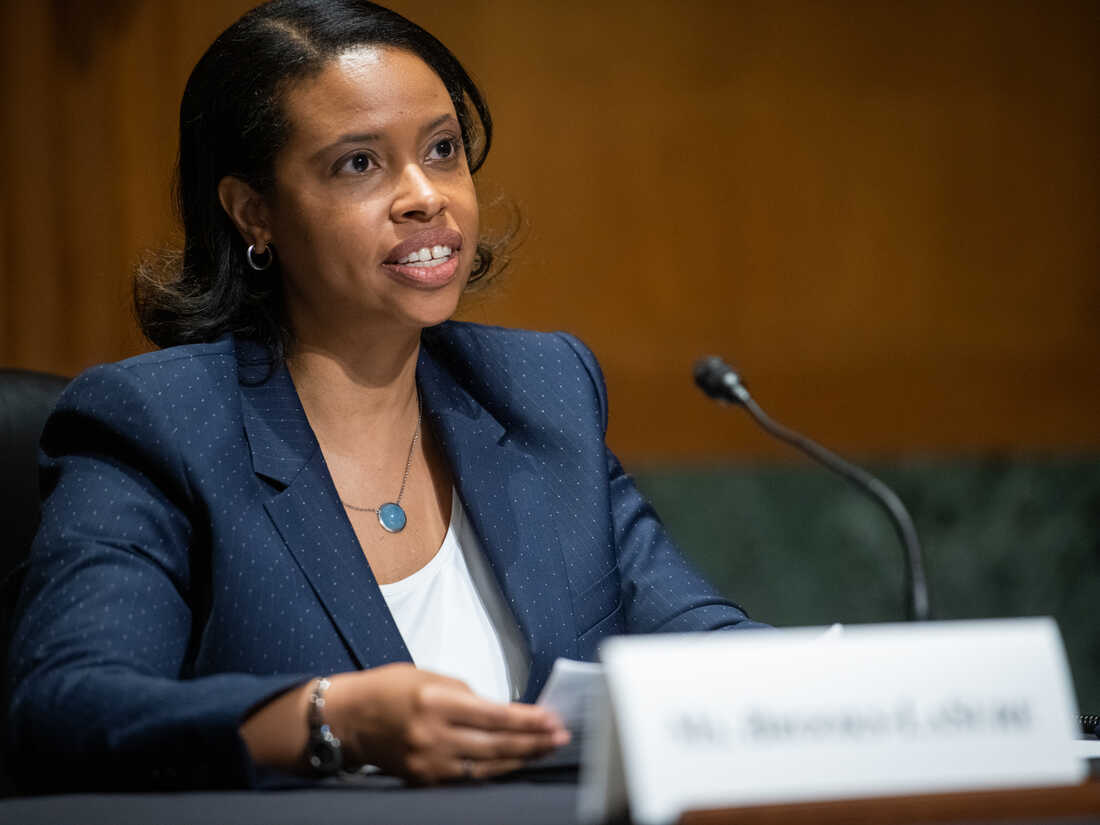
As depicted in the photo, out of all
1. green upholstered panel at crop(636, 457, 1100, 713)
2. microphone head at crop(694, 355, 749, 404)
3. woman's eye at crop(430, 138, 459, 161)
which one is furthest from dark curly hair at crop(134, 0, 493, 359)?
green upholstered panel at crop(636, 457, 1100, 713)

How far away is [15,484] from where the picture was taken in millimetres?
1801

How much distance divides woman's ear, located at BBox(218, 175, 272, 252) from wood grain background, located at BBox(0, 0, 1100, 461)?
138 cm

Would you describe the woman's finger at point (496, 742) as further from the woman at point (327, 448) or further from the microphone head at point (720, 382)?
the microphone head at point (720, 382)

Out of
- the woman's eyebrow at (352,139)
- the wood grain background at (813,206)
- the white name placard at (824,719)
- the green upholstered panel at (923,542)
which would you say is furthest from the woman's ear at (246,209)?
the green upholstered panel at (923,542)

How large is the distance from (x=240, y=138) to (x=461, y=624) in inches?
26.7

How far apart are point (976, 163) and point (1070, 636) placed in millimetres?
1189

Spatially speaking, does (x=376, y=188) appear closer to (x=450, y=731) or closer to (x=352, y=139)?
(x=352, y=139)

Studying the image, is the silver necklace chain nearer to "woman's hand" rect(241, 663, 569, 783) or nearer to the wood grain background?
"woman's hand" rect(241, 663, 569, 783)

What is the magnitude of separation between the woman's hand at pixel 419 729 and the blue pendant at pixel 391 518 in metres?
0.62

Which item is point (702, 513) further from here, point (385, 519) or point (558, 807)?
point (558, 807)

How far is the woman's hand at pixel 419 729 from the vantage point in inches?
42.8

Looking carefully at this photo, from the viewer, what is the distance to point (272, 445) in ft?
5.54

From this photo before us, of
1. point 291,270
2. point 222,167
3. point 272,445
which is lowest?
point 272,445

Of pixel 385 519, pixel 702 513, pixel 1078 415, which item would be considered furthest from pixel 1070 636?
pixel 385 519
